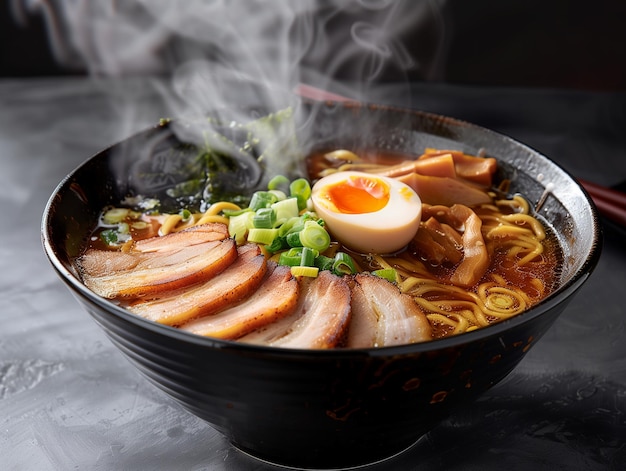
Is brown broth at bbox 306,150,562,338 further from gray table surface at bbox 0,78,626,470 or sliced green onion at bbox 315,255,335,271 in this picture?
gray table surface at bbox 0,78,626,470

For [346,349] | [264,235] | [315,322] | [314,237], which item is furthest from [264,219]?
[346,349]

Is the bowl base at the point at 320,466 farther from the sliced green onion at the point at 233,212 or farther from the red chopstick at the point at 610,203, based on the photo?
the red chopstick at the point at 610,203

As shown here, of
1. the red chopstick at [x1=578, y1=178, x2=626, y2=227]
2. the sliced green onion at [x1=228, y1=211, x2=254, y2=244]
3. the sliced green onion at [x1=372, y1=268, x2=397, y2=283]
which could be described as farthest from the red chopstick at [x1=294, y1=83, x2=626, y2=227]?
the sliced green onion at [x1=228, y1=211, x2=254, y2=244]

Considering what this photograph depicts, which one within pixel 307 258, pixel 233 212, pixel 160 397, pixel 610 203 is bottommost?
pixel 160 397

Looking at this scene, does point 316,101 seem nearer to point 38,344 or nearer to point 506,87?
point 38,344

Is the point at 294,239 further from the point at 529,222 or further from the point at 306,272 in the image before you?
the point at 529,222

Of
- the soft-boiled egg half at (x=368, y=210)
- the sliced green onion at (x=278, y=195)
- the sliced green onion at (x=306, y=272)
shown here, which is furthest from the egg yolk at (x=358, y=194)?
the sliced green onion at (x=306, y=272)
